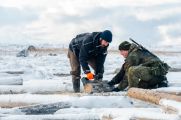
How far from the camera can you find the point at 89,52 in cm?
955

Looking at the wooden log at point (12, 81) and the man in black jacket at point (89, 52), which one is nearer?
the man in black jacket at point (89, 52)

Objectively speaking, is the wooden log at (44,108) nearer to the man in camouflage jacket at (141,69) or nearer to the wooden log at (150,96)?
the wooden log at (150,96)

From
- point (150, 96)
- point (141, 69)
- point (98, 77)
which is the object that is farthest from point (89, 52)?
point (150, 96)

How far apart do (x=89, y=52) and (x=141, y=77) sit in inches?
47.3

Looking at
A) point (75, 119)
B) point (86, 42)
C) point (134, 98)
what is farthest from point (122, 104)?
point (86, 42)

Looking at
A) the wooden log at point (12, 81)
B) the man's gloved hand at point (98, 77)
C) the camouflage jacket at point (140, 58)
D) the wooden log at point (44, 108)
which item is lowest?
the wooden log at point (44, 108)

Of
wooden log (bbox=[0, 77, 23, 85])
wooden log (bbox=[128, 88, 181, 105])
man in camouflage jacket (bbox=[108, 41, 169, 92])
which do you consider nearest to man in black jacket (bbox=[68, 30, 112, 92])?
man in camouflage jacket (bbox=[108, 41, 169, 92])

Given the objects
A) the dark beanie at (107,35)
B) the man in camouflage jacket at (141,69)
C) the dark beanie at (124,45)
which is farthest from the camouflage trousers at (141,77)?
the dark beanie at (107,35)

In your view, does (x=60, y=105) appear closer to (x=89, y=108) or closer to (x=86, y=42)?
(x=89, y=108)

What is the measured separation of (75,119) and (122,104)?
45.3 inches

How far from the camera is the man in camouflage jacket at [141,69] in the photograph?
8891mm

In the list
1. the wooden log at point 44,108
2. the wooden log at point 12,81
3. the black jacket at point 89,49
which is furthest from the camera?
the wooden log at point 12,81

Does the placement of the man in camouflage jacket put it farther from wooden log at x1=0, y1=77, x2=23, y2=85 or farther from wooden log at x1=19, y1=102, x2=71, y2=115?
wooden log at x1=0, y1=77, x2=23, y2=85

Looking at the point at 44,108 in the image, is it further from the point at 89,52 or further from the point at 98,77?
the point at 98,77
